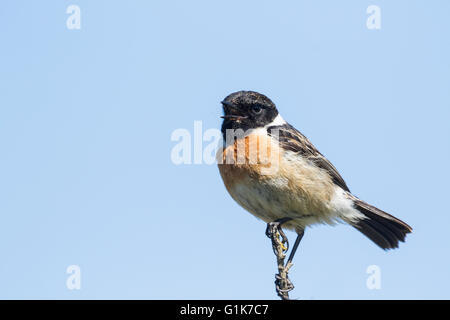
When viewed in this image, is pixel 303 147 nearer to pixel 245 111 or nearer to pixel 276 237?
pixel 245 111

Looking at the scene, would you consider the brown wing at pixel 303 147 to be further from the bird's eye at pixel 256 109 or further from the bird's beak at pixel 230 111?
the bird's beak at pixel 230 111

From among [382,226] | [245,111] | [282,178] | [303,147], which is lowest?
[382,226]

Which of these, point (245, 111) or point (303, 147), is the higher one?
point (245, 111)

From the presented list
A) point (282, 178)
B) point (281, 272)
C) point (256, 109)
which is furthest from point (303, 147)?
point (281, 272)

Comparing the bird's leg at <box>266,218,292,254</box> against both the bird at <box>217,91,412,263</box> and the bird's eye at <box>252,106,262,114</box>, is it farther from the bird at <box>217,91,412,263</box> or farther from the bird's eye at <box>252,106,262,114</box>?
the bird's eye at <box>252,106,262,114</box>

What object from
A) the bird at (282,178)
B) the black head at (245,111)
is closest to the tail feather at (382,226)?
the bird at (282,178)
